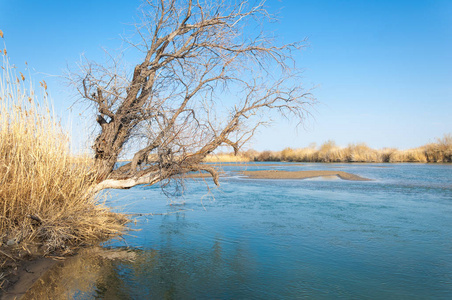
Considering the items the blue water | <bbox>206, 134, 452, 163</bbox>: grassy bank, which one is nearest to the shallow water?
the blue water

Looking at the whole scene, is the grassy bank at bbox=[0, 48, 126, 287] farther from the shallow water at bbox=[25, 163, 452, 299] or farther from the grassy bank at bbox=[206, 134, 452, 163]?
the grassy bank at bbox=[206, 134, 452, 163]

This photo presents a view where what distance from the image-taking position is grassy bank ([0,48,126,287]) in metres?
4.49

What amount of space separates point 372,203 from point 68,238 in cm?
829

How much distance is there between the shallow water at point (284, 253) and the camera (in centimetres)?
405

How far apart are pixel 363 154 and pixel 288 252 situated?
120 feet

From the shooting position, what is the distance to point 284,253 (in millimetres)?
5438

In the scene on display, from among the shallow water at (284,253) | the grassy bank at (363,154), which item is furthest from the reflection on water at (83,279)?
the grassy bank at (363,154)

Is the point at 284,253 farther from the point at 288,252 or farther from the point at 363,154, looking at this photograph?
the point at 363,154

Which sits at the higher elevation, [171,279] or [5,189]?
[5,189]

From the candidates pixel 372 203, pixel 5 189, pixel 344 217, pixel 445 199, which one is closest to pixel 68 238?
pixel 5 189

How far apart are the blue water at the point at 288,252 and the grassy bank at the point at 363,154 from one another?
19772 mm

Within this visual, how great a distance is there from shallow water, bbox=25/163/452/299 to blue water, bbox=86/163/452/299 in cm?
1

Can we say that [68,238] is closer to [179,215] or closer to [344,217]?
[179,215]

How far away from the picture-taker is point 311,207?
9.41 m
